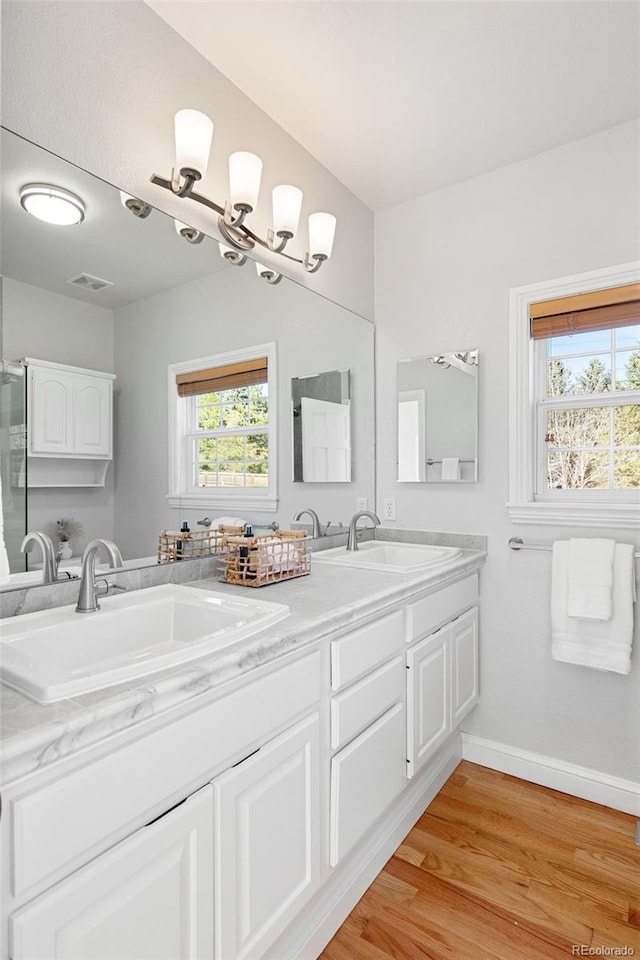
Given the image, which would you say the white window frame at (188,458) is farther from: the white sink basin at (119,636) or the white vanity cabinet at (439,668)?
the white vanity cabinet at (439,668)

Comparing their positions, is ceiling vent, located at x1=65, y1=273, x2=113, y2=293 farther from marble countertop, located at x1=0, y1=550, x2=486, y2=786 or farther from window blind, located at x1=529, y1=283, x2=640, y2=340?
window blind, located at x1=529, y1=283, x2=640, y2=340

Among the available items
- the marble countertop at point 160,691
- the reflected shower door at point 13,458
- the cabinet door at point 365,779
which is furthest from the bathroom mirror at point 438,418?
the reflected shower door at point 13,458

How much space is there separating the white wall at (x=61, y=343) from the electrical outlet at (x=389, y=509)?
149 centimetres

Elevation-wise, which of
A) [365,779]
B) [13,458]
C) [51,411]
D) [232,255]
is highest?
[232,255]

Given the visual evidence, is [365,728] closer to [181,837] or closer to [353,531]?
[181,837]

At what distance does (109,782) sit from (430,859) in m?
1.41

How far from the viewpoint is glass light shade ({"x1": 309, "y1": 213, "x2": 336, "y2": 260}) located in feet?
6.98

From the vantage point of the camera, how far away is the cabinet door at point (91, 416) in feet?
4.66

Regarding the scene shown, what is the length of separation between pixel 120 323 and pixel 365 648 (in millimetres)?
1158

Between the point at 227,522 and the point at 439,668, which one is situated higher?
the point at 227,522

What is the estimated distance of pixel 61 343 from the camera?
1.37m

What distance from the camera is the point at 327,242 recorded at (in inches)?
Answer: 85.1

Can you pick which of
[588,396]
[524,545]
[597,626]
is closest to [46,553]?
[524,545]

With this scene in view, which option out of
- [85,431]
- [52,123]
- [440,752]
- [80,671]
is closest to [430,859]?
[440,752]
